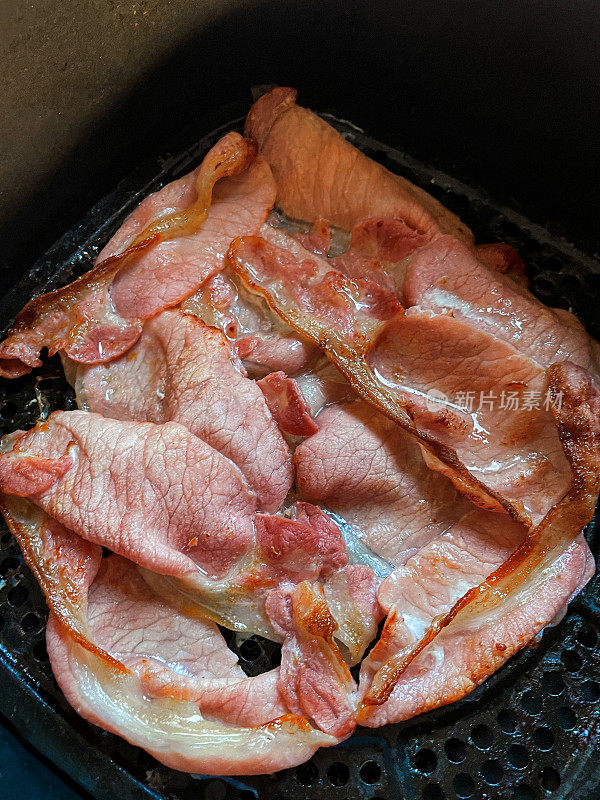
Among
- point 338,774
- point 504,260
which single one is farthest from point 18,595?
point 504,260

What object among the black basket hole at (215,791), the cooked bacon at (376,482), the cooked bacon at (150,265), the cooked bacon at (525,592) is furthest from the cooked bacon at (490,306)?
the black basket hole at (215,791)

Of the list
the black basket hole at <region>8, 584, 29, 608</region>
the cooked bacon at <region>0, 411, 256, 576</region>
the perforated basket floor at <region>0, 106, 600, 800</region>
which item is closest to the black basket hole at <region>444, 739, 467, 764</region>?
the perforated basket floor at <region>0, 106, 600, 800</region>

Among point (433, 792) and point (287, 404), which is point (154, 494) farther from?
point (433, 792)

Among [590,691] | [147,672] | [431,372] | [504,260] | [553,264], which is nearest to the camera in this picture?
[147,672]

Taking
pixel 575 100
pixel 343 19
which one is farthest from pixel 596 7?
pixel 343 19

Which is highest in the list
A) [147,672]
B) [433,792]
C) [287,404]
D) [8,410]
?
[8,410]

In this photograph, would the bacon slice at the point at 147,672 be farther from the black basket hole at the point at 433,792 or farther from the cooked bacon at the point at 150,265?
the cooked bacon at the point at 150,265

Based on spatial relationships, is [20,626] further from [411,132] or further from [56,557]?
[411,132]
